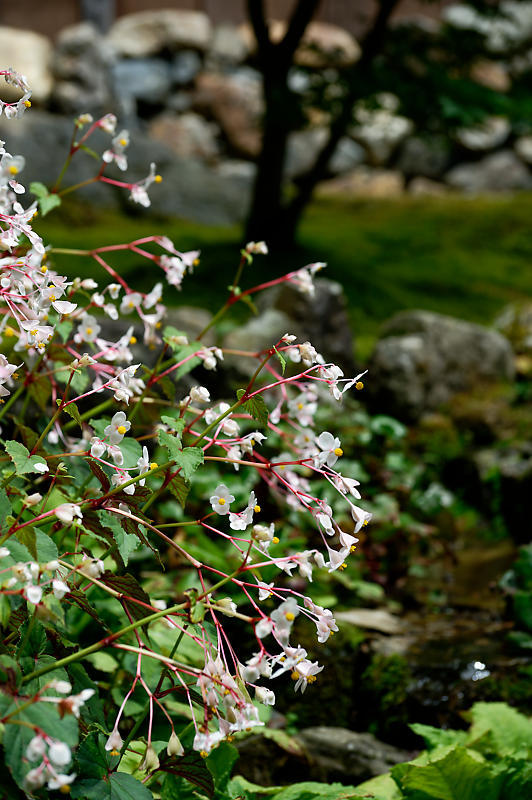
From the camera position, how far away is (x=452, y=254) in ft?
26.6

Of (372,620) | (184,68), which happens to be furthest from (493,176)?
(372,620)

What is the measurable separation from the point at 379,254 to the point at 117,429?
22.6ft

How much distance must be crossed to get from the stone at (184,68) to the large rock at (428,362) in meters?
9.05

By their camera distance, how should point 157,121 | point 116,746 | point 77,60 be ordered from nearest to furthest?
point 116,746
point 77,60
point 157,121

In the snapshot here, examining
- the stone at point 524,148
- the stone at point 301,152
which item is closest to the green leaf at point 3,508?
the stone at point 301,152

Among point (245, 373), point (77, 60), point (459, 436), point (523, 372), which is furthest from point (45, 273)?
point (77, 60)

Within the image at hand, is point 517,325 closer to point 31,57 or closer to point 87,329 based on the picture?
point 87,329

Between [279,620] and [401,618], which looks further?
[401,618]

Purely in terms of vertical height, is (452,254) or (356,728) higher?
(356,728)

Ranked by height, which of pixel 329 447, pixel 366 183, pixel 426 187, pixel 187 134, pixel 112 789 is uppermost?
pixel 329 447

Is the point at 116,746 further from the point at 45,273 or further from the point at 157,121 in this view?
the point at 157,121

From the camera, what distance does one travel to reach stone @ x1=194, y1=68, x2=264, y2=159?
11984mm

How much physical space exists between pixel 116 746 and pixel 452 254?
7.54 m

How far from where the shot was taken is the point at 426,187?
12.2m
